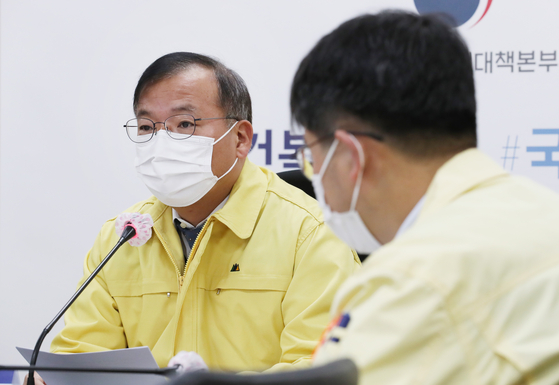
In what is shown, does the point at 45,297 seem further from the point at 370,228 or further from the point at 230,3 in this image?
the point at 370,228

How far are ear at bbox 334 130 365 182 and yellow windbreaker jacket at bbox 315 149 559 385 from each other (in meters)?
0.17

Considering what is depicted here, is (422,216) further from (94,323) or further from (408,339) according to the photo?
(94,323)

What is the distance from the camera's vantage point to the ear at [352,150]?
780mm

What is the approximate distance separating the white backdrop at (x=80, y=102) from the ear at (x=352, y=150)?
4.38 feet

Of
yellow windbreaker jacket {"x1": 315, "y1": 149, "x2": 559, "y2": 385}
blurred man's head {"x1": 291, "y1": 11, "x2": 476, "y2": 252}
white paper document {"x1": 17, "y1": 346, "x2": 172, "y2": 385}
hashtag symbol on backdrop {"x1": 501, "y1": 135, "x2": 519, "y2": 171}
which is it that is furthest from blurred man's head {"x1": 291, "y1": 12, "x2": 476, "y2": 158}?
hashtag symbol on backdrop {"x1": 501, "y1": 135, "x2": 519, "y2": 171}

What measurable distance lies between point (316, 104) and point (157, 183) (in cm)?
82

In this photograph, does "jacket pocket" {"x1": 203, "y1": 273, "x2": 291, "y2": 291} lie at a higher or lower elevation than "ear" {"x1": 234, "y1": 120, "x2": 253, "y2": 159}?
lower

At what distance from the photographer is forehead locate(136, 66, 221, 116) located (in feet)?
4.99

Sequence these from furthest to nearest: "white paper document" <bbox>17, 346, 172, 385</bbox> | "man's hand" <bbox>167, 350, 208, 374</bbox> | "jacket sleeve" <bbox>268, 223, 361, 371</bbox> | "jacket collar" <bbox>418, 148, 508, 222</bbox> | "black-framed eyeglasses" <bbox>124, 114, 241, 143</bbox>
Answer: "black-framed eyeglasses" <bbox>124, 114, 241, 143</bbox>
"jacket sleeve" <bbox>268, 223, 361, 371</bbox>
"white paper document" <bbox>17, 346, 172, 385</bbox>
"man's hand" <bbox>167, 350, 208, 374</bbox>
"jacket collar" <bbox>418, 148, 508, 222</bbox>

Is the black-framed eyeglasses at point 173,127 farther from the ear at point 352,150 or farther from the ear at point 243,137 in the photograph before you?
the ear at point 352,150

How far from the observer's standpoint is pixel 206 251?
1.50 metres

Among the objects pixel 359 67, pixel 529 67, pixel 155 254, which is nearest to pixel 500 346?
pixel 359 67

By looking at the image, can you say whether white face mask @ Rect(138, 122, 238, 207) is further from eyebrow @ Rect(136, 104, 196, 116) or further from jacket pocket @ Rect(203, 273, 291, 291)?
jacket pocket @ Rect(203, 273, 291, 291)

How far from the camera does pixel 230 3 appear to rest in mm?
2164
